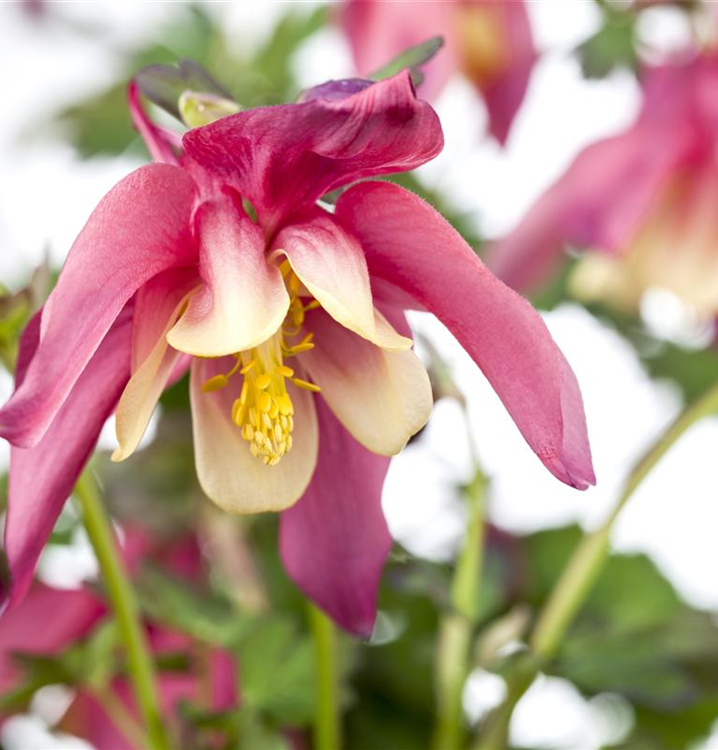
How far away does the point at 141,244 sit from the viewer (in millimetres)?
340

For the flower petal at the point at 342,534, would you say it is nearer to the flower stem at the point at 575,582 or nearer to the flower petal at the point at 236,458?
the flower petal at the point at 236,458

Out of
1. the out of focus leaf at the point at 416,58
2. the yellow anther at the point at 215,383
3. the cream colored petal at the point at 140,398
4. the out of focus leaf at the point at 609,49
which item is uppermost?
the out of focus leaf at the point at 416,58

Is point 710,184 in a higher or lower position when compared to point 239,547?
higher

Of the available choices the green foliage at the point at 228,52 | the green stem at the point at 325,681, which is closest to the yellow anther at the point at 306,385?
the green stem at the point at 325,681

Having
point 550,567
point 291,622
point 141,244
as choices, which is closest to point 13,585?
point 141,244

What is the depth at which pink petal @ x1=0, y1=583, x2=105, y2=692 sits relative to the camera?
0.68 meters

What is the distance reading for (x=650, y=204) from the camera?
687mm

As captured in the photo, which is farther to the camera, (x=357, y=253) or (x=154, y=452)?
(x=154, y=452)

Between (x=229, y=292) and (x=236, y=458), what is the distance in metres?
0.09

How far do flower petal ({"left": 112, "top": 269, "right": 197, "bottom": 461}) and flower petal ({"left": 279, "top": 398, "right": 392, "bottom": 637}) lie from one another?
72 millimetres

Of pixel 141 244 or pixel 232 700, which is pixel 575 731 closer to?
pixel 232 700

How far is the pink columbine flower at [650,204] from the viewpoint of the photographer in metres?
Answer: 0.65

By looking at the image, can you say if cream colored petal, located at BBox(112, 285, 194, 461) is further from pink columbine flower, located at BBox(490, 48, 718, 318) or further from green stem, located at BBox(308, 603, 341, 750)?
pink columbine flower, located at BBox(490, 48, 718, 318)

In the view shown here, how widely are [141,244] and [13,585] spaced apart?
0.33 feet
